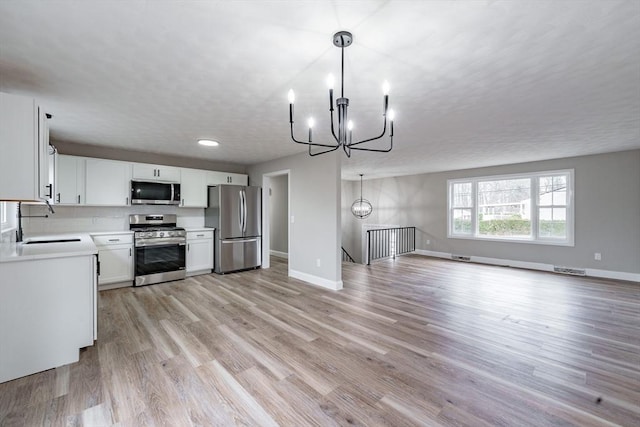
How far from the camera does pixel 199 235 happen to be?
526 cm

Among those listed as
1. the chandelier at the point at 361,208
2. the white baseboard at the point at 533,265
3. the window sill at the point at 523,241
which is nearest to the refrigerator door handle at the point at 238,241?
the chandelier at the point at 361,208

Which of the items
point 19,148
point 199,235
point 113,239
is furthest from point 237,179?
point 19,148

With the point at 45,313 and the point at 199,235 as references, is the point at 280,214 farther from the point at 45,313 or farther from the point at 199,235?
the point at 45,313

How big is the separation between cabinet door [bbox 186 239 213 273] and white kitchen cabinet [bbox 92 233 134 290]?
2.98 feet

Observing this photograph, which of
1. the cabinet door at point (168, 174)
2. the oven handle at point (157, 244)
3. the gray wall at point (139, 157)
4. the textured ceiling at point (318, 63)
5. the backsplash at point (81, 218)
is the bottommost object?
the oven handle at point (157, 244)

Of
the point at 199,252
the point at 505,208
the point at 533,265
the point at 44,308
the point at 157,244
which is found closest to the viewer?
the point at 44,308

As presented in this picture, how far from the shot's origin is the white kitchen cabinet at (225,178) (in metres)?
5.59

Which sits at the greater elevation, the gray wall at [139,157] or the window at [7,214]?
the gray wall at [139,157]

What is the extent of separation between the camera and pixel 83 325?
2.39 m

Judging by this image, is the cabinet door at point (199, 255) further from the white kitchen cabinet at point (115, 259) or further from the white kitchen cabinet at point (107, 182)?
the white kitchen cabinet at point (107, 182)

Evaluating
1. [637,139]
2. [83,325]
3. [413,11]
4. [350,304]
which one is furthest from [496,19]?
[637,139]

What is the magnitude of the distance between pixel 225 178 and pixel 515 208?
21.6 feet

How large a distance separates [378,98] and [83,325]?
3.36 m

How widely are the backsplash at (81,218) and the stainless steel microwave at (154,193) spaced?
34cm
